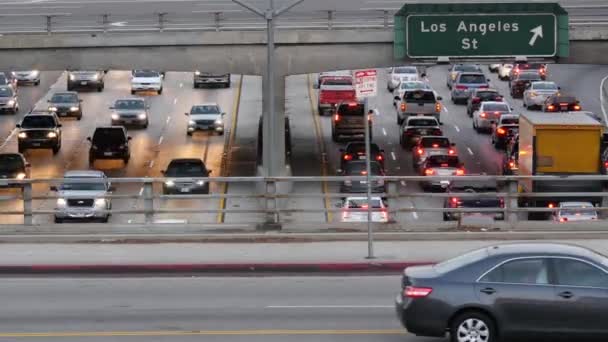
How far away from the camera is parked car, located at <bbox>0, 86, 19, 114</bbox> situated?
71062mm

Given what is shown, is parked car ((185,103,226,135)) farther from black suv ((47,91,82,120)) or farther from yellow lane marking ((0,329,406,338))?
yellow lane marking ((0,329,406,338))

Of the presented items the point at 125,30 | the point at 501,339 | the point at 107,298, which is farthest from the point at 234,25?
the point at 501,339

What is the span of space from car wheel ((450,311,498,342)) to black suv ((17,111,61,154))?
155ft

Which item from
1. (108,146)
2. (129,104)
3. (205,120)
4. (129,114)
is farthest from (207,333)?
(129,104)

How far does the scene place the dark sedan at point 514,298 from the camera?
15477 millimetres

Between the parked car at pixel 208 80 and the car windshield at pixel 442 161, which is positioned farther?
the parked car at pixel 208 80

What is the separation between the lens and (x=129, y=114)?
6725 centimetres

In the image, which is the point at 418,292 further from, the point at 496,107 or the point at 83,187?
the point at 496,107

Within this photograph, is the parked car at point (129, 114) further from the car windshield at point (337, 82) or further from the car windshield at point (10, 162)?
the car windshield at point (10, 162)

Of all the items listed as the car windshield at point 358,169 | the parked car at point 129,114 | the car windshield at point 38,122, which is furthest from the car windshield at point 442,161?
the parked car at point 129,114

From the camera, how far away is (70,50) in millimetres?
51375

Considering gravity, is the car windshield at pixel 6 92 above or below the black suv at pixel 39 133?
above

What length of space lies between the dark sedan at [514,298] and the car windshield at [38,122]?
1876 inches

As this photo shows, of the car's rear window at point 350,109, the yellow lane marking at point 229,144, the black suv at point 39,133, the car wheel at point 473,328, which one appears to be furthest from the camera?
the car's rear window at point 350,109
